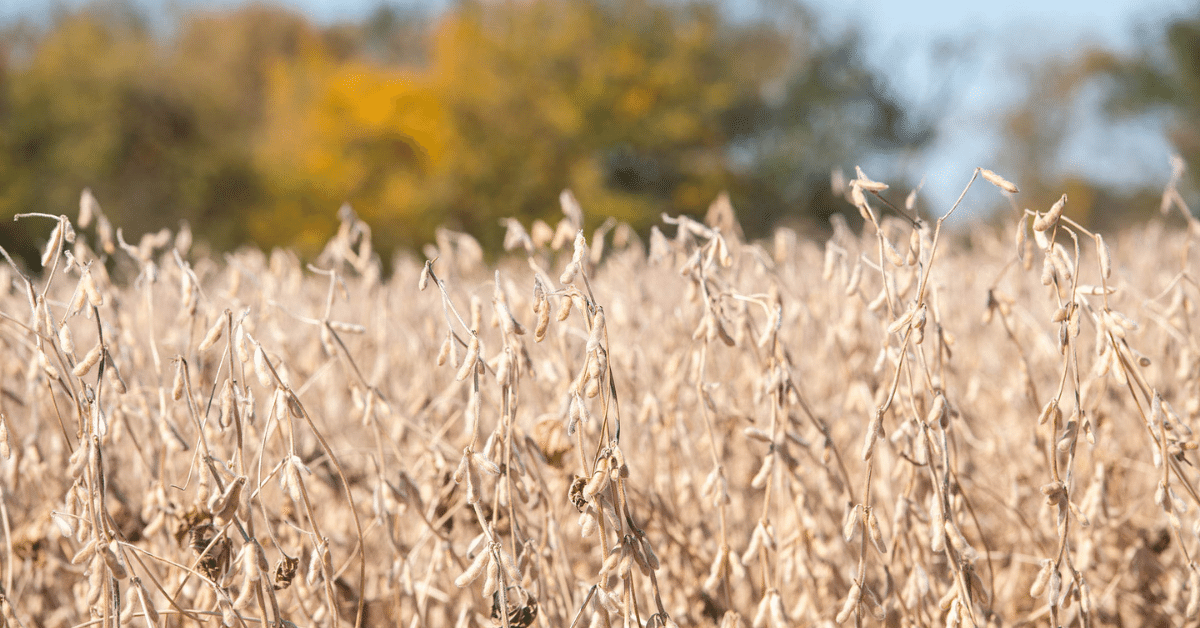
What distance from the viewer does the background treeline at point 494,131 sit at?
54.1 ft

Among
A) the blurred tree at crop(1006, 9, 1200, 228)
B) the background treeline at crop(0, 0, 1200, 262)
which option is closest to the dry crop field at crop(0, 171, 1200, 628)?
the background treeline at crop(0, 0, 1200, 262)

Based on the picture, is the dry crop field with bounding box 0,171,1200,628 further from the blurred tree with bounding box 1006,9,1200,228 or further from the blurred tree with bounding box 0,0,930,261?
the blurred tree with bounding box 1006,9,1200,228

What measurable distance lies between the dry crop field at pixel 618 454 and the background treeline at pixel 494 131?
1330 cm

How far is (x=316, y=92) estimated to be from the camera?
1925 cm

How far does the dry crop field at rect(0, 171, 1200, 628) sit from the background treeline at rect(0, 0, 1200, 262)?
1330cm

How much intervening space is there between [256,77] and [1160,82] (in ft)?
83.5

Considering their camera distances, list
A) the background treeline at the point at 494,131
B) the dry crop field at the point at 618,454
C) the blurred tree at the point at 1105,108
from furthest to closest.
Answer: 1. the background treeline at the point at 494,131
2. the blurred tree at the point at 1105,108
3. the dry crop field at the point at 618,454

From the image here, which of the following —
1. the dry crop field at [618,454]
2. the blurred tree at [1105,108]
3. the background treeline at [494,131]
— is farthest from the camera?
the background treeline at [494,131]

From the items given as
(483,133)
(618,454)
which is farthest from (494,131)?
(618,454)

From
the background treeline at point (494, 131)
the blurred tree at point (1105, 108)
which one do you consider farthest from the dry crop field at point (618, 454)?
the blurred tree at point (1105, 108)

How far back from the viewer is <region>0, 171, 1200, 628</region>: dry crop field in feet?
3.65

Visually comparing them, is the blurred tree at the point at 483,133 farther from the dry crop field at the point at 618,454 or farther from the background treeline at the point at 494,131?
the dry crop field at the point at 618,454

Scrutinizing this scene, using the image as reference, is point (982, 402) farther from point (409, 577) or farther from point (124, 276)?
point (124, 276)

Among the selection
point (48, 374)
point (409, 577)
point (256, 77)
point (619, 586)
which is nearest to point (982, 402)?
point (619, 586)
